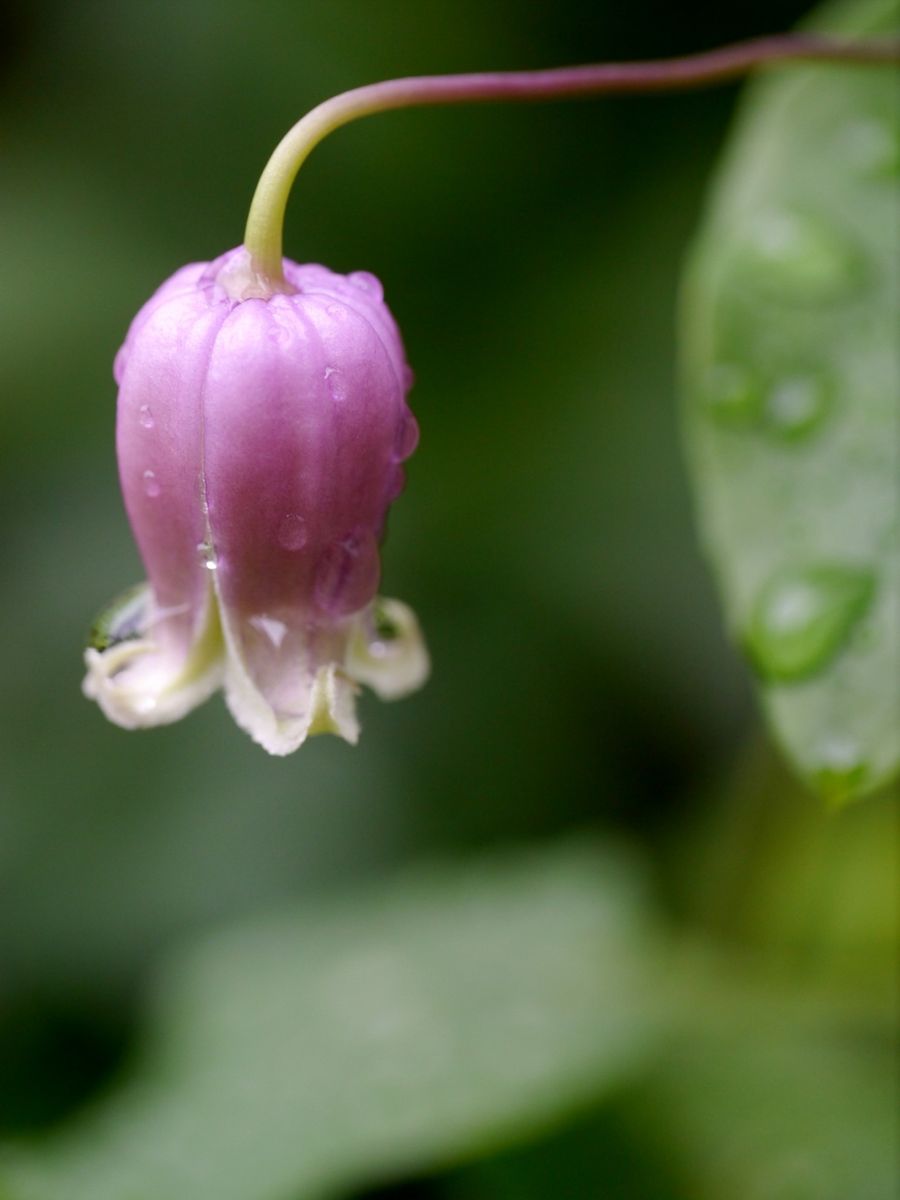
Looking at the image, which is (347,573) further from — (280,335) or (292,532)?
(280,335)

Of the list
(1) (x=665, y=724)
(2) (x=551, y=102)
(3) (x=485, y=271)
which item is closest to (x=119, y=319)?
(3) (x=485, y=271)

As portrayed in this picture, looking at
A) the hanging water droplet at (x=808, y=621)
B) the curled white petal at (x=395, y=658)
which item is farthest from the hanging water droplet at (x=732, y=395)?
the curled white petal at (x=395, y=658)

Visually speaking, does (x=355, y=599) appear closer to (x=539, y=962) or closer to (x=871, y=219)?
(x=871, y=219)

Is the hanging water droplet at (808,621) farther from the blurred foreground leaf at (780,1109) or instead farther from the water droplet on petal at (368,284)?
the blurred foreground leaf at (780,1109)

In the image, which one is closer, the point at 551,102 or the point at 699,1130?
the point at 699,1130

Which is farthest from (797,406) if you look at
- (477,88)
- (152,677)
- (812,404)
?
(152,677)

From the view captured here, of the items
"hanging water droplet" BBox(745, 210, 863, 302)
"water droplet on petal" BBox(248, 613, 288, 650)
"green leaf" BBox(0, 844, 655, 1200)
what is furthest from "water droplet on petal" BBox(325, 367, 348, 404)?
"green leaf" BBox(0, 844, 655, 1200)

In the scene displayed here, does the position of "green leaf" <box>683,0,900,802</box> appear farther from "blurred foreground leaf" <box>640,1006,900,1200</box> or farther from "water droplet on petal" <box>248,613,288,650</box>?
"blurred foreground leaf" <box>640,1006,900,1200</box>
